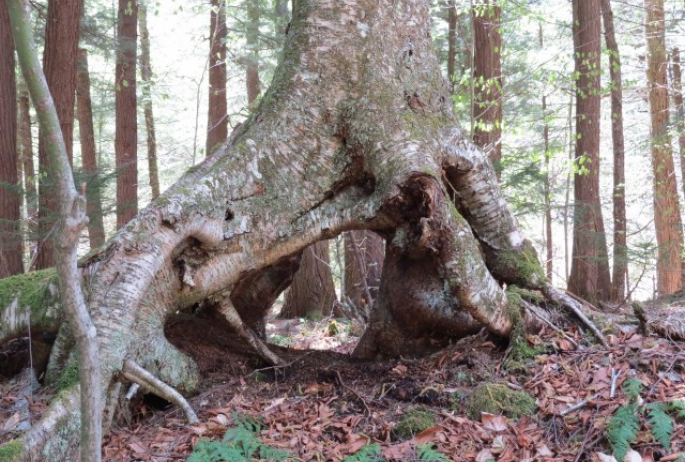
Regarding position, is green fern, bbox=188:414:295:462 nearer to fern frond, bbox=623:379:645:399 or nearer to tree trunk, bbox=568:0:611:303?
fern frond, bbox=623:379:645:399

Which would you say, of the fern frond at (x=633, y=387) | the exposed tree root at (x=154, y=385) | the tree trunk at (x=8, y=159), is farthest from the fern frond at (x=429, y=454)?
the tree trunk at (x=8, y=159)

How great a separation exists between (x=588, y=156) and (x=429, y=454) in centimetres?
826

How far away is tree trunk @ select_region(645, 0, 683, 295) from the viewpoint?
13.2 metres

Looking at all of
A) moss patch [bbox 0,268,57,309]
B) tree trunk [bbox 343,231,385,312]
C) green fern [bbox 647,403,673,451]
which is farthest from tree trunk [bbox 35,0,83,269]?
green fern [bbox 647,403,673,451]

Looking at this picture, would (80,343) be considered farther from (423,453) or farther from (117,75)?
(117,75)

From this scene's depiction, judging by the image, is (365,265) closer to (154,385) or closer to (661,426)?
(154,385)

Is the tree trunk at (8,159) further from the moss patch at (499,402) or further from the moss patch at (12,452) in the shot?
the moss patch at (499,402)

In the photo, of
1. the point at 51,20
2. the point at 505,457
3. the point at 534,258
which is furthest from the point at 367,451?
the point at 51,20

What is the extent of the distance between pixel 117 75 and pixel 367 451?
11.9 m

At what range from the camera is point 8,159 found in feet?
26.2

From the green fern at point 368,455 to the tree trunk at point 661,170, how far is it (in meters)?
12.1

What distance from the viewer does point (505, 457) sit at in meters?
3.18

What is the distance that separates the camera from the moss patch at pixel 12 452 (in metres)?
2.71

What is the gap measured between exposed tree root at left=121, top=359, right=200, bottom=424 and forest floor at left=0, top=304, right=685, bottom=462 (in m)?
0.09
